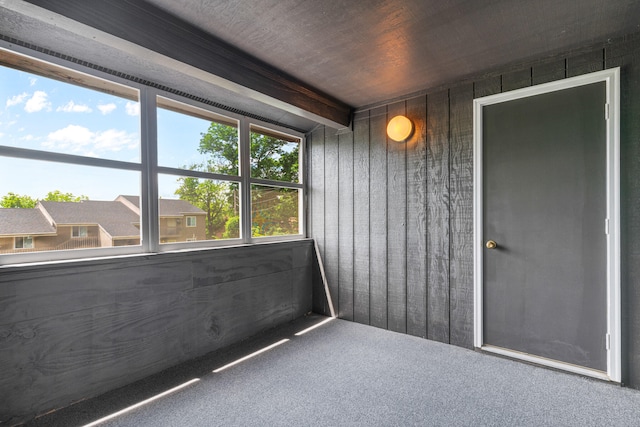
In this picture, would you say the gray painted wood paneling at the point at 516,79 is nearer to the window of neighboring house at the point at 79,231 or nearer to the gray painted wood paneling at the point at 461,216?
the gray painted wood paneling at the point at 461,216

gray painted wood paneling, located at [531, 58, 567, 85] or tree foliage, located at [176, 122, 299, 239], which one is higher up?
gray painted wood paneling, located at [531, 58, 567, 85]

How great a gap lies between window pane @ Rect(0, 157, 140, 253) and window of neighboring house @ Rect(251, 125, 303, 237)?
114 cm

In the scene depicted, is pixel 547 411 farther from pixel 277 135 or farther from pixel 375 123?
pixel 277 135

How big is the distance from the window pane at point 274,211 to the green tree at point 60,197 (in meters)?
1.43

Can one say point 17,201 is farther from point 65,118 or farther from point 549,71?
point 549,71

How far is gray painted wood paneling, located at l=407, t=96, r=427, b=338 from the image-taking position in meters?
2.78

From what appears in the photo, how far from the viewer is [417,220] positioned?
2818mm

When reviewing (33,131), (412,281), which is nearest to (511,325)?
(412,281)

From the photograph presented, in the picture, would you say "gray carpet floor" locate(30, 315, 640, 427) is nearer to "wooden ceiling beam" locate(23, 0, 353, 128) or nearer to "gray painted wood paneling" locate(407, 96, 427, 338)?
"gray painted wood paneling" locate(407, 96, 427, 338)

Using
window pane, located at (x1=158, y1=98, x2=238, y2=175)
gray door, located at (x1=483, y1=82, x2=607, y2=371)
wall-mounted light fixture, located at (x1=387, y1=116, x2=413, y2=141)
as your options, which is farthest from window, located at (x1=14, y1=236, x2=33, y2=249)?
gray door, located at (x1=483, y1=82, x2=607, y2=371)

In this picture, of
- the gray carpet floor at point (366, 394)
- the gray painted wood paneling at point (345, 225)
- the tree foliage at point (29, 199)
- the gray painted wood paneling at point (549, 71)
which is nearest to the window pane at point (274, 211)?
the gray painted wood paneling at point (345, 225)

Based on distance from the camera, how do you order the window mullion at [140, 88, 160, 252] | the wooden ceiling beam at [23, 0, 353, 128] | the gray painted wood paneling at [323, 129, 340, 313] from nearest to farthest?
the wooden ceiling beam at [23, 0, 353, 128] < the window mullion at [140, 88, 160, 252] < the gray painted wood paneling at [323, 129, 340, 313]

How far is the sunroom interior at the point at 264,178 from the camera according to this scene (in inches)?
68.2

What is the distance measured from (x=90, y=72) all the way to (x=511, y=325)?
357 centimetres
